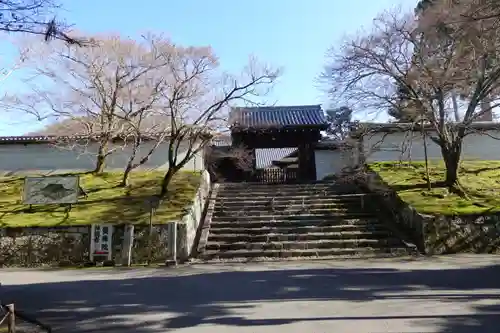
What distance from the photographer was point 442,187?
39.7ft

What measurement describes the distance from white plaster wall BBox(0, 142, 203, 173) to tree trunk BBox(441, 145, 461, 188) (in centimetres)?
900

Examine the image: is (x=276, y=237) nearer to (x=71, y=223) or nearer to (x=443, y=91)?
(x=71, y=223)

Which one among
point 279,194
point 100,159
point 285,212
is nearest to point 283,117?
point 279,194

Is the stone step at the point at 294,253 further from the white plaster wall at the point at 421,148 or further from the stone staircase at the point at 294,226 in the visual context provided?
the white plaster wall at the point at 421,148

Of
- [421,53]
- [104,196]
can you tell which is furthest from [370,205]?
[104,196]

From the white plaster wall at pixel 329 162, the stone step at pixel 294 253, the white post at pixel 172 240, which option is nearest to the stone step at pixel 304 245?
the stone step at pixel 294 253

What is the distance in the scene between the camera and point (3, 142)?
1667 cm

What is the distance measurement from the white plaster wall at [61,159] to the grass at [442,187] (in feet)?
24.9

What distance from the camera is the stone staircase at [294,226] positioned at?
9.91 m

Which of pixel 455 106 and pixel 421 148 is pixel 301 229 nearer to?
pixel 455 106

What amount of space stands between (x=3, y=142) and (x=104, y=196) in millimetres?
6870

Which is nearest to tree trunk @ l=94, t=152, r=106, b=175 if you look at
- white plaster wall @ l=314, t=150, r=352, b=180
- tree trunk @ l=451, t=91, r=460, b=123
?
white plaster wall @ l=314, t=150, r=352, b=180

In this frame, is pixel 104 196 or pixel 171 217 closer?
pixel 171 217

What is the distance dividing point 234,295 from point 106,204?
7480mm
